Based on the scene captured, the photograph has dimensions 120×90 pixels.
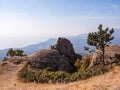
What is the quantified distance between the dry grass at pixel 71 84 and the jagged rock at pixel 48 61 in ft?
10.6

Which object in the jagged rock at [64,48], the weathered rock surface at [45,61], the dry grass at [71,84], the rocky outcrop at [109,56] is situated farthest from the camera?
the jagged rock at [64,48]

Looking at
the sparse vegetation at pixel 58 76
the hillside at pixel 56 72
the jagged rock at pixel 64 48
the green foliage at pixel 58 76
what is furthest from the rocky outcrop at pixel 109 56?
the jagged rock at pixel 64 48

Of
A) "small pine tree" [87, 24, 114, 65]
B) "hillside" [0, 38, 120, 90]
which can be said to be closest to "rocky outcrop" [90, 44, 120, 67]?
"hillside" [0, 38, 120, 90]

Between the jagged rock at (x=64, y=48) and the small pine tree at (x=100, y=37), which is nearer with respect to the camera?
the small pine tree at (x=100, y=37)

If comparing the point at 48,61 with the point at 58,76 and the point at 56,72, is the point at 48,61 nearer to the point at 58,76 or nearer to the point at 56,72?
the point at 56,72

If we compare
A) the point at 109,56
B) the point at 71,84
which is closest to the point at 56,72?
the point at 71,84

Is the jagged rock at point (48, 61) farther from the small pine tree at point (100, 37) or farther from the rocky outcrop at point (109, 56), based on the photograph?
the small pine tree at point (100, 37)

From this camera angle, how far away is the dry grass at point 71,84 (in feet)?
87.5

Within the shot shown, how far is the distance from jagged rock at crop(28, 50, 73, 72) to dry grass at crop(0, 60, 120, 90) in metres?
3.22

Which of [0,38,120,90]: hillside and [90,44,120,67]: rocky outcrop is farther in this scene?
[90,44,120,67]: rocky outcrop

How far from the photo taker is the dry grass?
26.7 m

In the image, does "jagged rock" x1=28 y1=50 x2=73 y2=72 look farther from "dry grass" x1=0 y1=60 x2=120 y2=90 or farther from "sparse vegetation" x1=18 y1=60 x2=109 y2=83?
"sparse vegetation" x1=18 y1=60 x2=109 y2=83

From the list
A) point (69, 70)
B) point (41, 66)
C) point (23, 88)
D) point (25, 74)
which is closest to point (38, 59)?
point (41, 66)

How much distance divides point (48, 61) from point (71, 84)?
78.2ft
